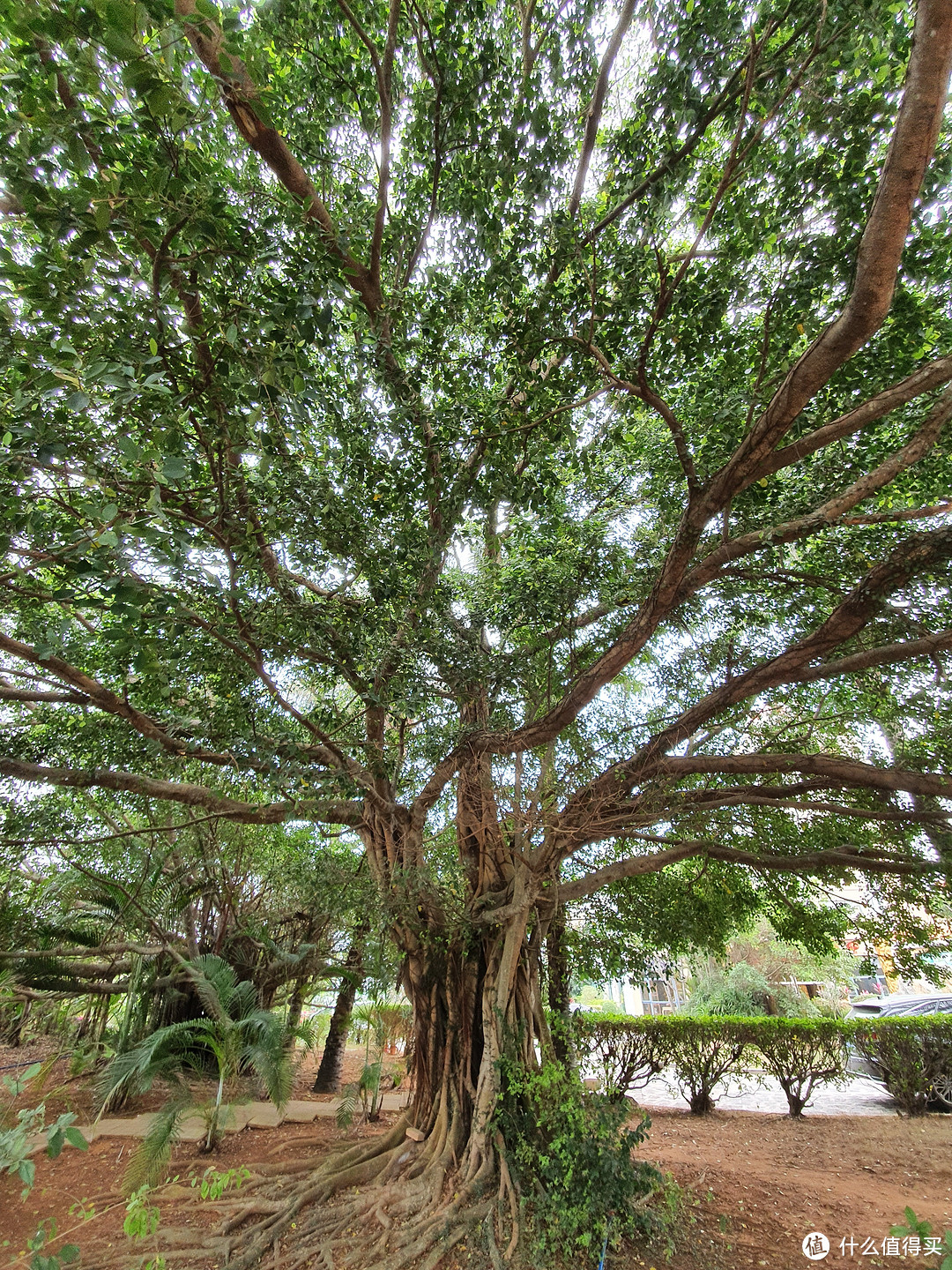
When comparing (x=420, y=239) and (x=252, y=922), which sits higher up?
(x=420, y=239)

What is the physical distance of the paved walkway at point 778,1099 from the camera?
7.73 meters

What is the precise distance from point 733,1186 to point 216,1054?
4561 mm

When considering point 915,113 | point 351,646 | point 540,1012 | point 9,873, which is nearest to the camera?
point 915,113

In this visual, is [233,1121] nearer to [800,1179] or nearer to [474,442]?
[800,1179]

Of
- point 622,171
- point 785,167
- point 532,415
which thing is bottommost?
point 532,415

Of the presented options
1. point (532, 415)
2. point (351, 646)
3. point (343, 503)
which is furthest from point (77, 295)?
point (532, 415)

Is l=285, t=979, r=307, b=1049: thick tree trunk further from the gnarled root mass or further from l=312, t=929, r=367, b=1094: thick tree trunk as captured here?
the gnarled root mass

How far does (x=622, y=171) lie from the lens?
11.1 ft

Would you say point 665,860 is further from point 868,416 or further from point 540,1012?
point 868,416

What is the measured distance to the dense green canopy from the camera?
6.88ft

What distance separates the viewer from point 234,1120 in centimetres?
616

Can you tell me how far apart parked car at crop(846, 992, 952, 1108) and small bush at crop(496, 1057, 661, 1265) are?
17.4 feet

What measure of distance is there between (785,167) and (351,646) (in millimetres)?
3386

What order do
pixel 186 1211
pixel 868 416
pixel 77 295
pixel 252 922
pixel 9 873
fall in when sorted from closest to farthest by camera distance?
pixel 77 295, pixel 868 416, pixel 186 1211, pixel 9 873, pixel 252 922
